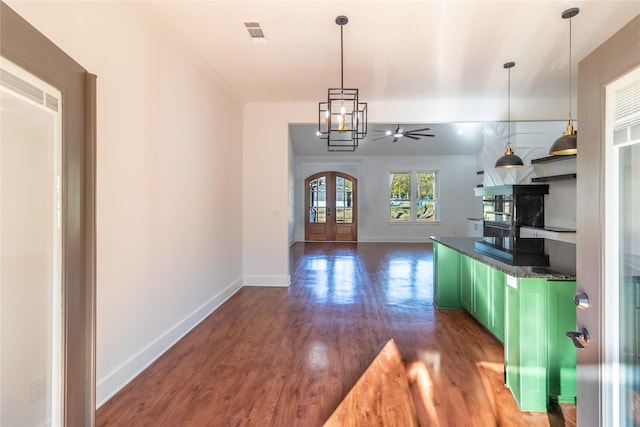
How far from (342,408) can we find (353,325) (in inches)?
53.7

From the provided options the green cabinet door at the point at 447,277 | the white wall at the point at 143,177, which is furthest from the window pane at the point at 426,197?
the white wall at the point at 143,177

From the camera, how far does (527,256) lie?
7.79 ft

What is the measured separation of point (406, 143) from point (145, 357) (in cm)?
880

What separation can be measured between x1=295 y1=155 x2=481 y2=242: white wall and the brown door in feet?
0.67

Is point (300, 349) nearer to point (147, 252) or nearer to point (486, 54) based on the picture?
point (147, 252)

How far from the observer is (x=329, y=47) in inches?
119

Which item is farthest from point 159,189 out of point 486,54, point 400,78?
point 486,54

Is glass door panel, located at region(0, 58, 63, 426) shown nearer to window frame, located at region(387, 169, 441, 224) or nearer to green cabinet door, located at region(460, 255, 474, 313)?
green cabinet door, located at region(460, 255, 474, 313)

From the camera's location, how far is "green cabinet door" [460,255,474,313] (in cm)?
321

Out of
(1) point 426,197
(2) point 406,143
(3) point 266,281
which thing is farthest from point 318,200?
(3) point 266,281

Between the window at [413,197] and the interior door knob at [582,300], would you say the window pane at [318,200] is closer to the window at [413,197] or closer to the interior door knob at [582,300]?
the window at [413,197]

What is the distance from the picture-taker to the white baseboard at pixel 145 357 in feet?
6.41

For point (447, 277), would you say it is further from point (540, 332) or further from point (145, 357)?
point (145, 357)

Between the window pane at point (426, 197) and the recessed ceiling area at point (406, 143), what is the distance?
911 millimetres
